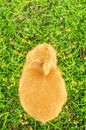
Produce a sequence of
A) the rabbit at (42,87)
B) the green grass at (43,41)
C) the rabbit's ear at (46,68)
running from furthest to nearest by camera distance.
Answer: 1. the green grass at (43,41)
2. the rabbit at (42,87)
3. the rabbit's ear at (46,68)

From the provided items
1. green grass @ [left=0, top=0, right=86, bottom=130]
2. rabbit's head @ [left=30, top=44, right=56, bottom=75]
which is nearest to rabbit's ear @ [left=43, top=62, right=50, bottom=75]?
rabbit's head @ [left=30, top=44, right=56, bottom=75]

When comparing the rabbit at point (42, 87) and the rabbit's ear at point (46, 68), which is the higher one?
the rabbit's ear at point (46, 68)

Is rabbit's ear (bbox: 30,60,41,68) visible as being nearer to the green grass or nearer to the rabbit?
the rabbit

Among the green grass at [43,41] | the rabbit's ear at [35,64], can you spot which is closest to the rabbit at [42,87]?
the rabbit's ear at [35,64]

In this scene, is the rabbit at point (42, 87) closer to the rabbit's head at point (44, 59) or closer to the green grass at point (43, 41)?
the rabbit's head at point (44, 59)

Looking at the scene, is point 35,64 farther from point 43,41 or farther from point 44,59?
point 43,41

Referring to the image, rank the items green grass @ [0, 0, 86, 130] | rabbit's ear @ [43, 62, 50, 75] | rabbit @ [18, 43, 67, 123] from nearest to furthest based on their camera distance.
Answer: rabbit's ear @ [43, 62, 50, 75]
rabbit @ [18, 43, 67, 123]
green grass @ [0, 0, 86, 130]
